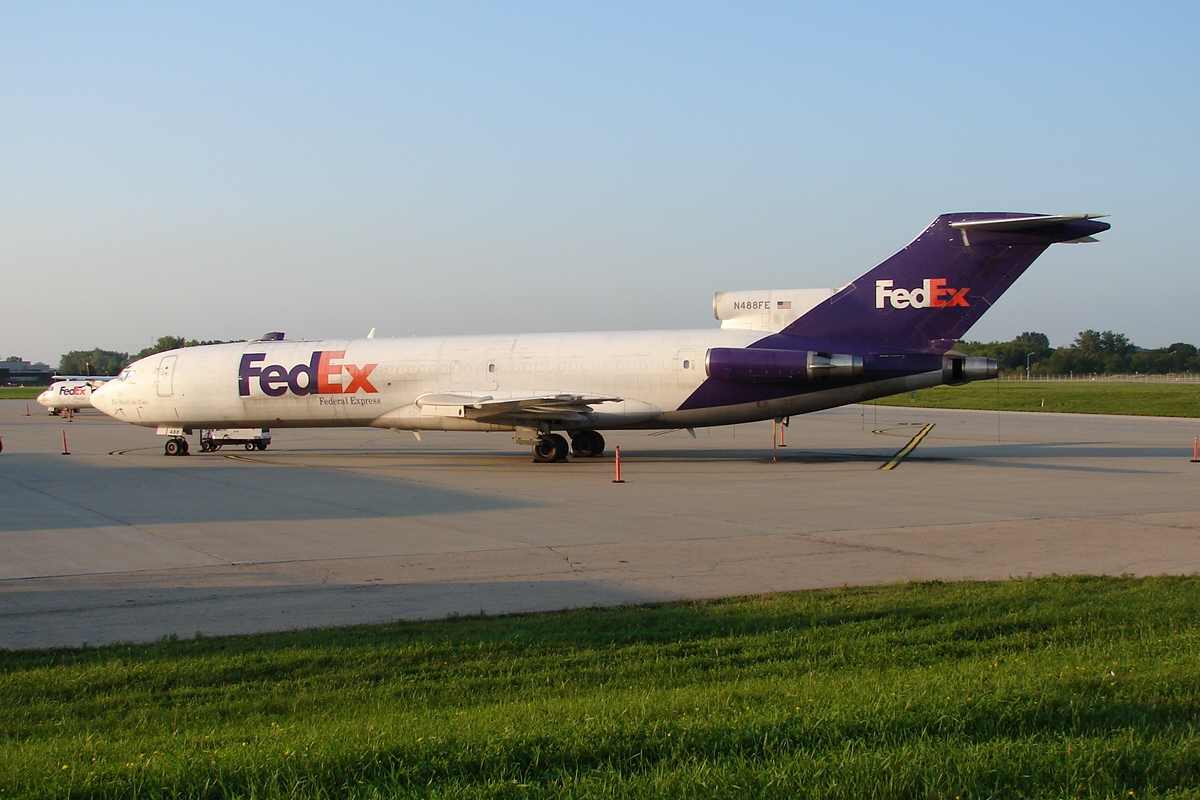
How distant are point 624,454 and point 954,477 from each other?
10.3m

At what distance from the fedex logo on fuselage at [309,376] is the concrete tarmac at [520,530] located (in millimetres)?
2024

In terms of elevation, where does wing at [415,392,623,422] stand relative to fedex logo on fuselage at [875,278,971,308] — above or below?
below

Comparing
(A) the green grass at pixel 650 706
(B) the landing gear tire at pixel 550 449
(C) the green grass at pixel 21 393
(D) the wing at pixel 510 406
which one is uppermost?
(C) the green grass at pixel 21 393

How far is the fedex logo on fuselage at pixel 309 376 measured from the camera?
28062 mm

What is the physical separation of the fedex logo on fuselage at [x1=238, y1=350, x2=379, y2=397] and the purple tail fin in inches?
497

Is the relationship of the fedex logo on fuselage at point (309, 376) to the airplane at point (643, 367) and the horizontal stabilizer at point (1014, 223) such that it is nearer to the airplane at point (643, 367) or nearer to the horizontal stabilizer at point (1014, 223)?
the airplane at point (643, 367)

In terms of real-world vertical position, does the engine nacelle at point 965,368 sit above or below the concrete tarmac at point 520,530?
above

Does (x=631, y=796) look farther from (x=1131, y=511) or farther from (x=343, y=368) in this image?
(x=343, y=368)

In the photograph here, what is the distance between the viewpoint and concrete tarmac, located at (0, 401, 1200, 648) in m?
10.1

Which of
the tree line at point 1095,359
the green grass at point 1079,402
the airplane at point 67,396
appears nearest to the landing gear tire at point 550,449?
the green grass at point 1079,402

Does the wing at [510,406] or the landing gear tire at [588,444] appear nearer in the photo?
the wing at [510,406]

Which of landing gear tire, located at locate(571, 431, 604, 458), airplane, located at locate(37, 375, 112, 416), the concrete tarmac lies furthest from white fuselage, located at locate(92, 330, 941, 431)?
airplane, located at locate(37, 375, 112, 416)

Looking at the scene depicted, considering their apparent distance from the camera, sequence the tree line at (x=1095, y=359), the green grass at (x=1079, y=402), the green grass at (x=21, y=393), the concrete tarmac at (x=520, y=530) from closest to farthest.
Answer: the concrete tarmac at (x=520, y=530) < the green grass at (x=1079, y=402) < the green grass at (x=21, y=393) < the tree line at (x=1095, y=359)

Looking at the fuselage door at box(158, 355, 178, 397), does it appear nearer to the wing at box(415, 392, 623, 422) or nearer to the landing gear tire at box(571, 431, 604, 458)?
the wing at box(415, 392, 623, 422)
